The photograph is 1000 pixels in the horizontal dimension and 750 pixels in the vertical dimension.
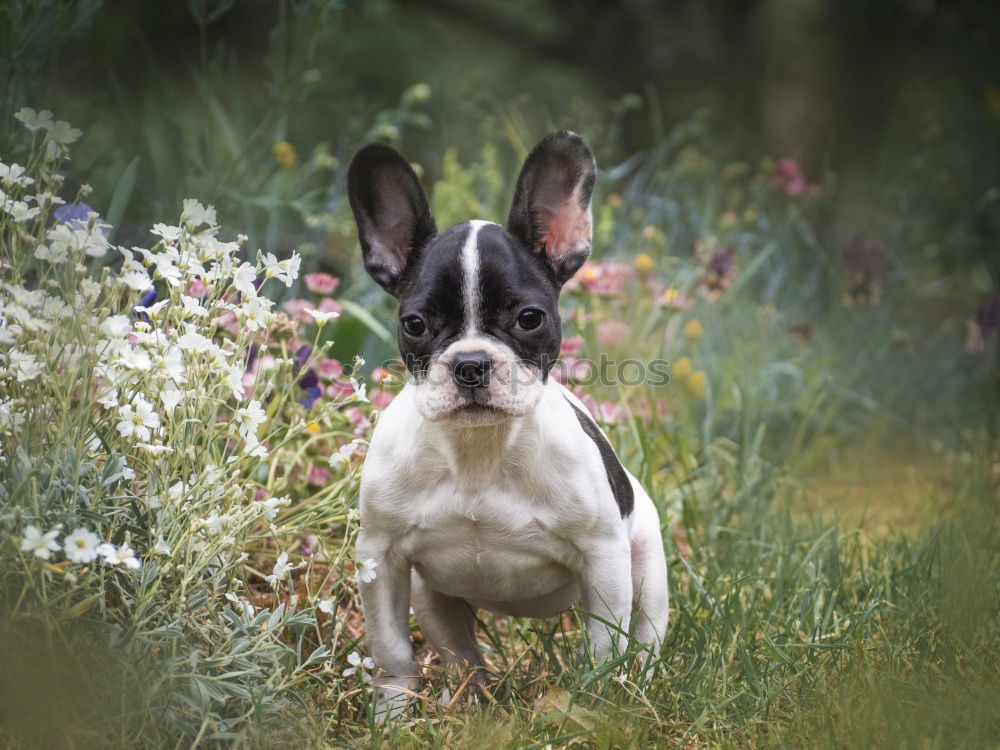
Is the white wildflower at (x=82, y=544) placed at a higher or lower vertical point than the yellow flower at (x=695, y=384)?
higher

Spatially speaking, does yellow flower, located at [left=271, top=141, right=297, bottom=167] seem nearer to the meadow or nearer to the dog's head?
the meadow

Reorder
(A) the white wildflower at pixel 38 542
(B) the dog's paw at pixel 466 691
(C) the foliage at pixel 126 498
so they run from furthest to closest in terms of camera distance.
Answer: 1. (B) the dog's paw at pixel 466 691
2. (C) the foliage at pixel 126 498
3. (A) the white wildflower at pixel 38 542

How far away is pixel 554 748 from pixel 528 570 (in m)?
0.54

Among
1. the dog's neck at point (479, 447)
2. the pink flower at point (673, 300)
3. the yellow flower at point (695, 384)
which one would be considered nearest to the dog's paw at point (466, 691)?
the dog's neck at point (479, 447)

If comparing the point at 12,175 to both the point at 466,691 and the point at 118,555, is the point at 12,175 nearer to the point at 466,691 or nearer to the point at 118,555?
the point at 118,555

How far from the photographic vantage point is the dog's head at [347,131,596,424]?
104 inches

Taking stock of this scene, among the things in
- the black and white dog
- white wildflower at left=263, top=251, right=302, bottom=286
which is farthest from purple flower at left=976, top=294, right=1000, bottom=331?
white wildflower at left=263, top=251, right=302, bottom=286

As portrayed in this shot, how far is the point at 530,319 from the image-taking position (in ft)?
9.18

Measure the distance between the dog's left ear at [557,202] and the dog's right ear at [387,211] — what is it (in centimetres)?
27

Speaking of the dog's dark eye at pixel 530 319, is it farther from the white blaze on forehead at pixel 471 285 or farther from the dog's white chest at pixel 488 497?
the dog's white chest at pixel 488 497

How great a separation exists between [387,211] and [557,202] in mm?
493

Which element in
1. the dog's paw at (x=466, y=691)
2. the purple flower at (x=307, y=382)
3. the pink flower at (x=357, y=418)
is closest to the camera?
the dog's paw at (x=466, y=691)

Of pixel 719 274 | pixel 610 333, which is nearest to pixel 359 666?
pixel 610 333

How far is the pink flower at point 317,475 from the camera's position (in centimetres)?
359
